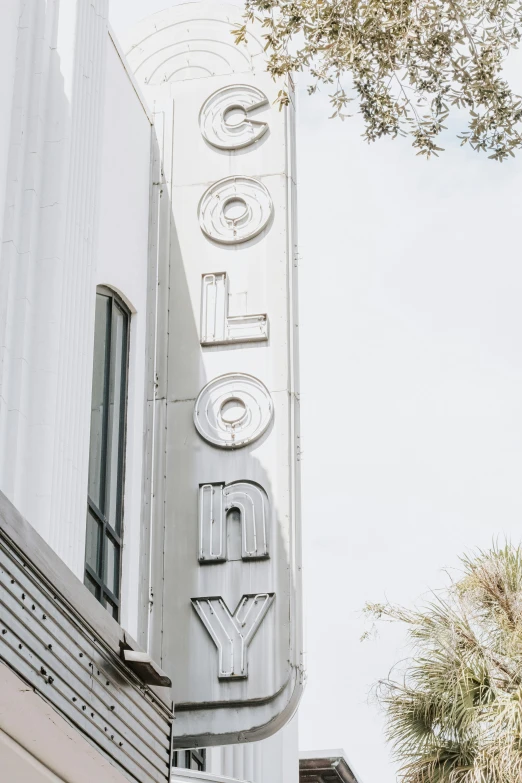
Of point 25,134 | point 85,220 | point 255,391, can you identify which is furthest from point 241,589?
point 25,134

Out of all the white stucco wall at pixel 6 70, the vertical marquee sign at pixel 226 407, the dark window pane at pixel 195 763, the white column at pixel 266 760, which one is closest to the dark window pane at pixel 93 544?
the vertical marquee sign at pixel 226 407

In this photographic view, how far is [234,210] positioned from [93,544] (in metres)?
3.48

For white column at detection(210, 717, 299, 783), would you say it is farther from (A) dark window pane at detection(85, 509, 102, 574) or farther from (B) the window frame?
(A) dark window pane at detection(85, 509, 102, 574)

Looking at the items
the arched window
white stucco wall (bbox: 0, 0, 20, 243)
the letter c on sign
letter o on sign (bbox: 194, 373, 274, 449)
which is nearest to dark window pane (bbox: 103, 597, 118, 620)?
the arched window

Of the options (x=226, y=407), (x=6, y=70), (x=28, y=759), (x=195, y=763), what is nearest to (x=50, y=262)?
(x=6, y=70)

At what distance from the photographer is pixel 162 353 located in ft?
35.4

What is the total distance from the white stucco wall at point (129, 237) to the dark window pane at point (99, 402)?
271 millimetres

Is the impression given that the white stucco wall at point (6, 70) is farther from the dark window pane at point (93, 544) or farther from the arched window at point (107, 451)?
the dark window pane at point (93, 544)

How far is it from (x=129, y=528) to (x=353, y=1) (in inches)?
183

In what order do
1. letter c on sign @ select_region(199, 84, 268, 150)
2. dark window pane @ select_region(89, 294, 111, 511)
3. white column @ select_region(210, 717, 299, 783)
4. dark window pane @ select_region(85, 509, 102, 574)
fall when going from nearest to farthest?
1. dark window pane @ select_region(85, 509, 102, 574)
2. dark window pane @ select_region(89, 294, 111, 511)
3. letter c on sign @ select_region(199, 84, 268, 150)
4. white column @ select_region(210, 717, 299, 783)

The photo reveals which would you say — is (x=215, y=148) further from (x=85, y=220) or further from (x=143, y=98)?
(x=85, y=220)

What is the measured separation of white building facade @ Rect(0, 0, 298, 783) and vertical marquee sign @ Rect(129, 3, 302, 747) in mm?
18

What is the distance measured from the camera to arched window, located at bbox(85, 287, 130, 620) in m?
9.73

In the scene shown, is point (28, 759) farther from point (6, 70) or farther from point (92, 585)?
point (6, 70)
